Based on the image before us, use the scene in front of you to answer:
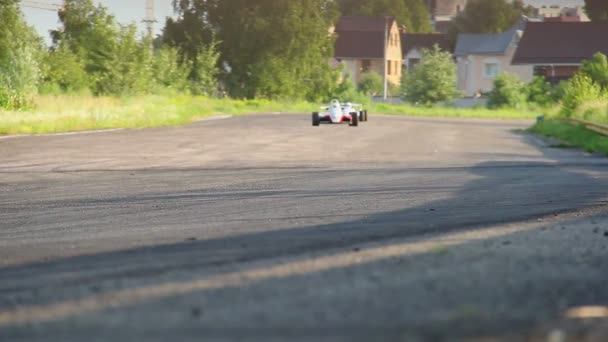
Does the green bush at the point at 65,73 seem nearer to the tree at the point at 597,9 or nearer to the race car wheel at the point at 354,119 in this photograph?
the race car wheel at the point at 354,119

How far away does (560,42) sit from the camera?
96.1 m

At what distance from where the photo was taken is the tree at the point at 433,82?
283ft

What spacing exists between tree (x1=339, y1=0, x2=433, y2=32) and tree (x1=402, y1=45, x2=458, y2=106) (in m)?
70.4

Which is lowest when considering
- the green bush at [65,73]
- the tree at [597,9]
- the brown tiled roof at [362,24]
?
the green bush at [65,73]

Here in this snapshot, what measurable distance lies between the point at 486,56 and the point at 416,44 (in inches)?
990

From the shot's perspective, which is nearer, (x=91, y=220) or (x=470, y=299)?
(x=470, y=299)

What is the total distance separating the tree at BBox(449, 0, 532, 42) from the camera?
482 feet

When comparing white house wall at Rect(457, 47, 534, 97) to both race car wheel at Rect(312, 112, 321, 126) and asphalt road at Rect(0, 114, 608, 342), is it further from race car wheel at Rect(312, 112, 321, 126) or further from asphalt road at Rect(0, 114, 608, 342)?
asphalt road at Rect(0, 114, 608, 342)

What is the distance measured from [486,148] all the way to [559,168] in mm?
8784

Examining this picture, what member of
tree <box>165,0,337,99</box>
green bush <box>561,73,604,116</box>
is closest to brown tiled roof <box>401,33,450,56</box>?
tree <box>165,0,337,99</box>

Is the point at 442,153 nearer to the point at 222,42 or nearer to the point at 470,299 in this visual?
the point at 470,299

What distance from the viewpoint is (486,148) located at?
32.8m

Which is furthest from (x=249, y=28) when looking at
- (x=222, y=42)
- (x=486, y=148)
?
(x=486, y=148)

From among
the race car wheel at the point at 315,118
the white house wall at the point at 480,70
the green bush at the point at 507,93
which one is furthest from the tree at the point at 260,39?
the race car wheel at the point at 315,118
